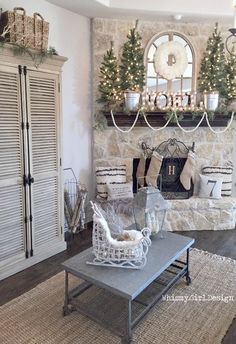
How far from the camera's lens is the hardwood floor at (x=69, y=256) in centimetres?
257

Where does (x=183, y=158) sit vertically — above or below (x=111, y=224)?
above

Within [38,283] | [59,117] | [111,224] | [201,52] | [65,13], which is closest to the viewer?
[111,224]

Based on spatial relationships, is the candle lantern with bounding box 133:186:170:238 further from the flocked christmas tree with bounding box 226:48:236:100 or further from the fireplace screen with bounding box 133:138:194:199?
the flocked christmas tree with bounding box 226:48:236:100

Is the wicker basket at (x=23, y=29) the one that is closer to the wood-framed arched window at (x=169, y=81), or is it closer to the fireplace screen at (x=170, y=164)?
the wood-framed arched window at (x=169, y=81)

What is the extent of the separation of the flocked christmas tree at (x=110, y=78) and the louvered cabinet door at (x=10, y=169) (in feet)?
4.88

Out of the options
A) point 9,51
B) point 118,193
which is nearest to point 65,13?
point 9,51

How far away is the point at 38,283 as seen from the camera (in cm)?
272

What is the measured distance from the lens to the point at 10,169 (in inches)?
109

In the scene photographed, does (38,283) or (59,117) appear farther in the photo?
(59,117)

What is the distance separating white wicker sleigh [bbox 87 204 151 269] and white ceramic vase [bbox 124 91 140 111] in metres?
2.16

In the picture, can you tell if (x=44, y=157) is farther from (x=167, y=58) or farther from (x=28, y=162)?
(x=167, y=58)

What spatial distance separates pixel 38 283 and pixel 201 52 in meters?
3.66

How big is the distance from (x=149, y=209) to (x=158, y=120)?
1989 mm

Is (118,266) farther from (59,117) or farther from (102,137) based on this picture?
(102,137)
